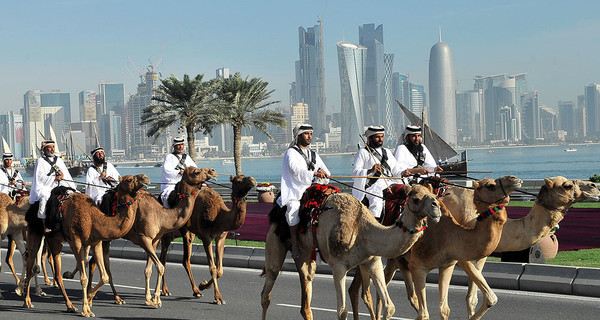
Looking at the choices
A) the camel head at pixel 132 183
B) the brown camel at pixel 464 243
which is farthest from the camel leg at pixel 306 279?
the camel head at pixel 132 183

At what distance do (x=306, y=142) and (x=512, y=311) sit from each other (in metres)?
4.01

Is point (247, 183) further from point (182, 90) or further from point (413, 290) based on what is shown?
point (182, 90)

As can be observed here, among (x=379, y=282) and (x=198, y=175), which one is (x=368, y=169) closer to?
(x=379, y=282)

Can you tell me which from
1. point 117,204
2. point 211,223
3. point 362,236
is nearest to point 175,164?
point 211,223

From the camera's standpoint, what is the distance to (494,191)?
9508mm

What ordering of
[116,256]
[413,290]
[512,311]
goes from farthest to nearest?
[116,256] < [512,311] < [413,290]

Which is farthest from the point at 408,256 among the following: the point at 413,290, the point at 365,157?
the point at 365,157

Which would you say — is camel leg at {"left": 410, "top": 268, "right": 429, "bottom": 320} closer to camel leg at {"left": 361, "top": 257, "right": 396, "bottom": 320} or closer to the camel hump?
camel leg at {"left": 361, "top": 257, "right": 396, "bottom": 320}

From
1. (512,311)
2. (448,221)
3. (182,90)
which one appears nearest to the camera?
(448,221)

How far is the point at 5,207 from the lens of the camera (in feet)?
51.8

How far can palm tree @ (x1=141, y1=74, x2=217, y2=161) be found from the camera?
5316cm

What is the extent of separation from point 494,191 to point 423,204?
124 centimetres

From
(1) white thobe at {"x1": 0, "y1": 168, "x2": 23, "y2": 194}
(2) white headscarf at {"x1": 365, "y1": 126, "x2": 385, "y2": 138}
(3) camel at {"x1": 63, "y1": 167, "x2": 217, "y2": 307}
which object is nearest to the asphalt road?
(3) camel at {"x1": 63, "y1": 167, "x2": 217, "y2": 307}

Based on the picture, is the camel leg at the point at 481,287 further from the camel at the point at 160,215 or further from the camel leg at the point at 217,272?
the camel at the point at 160,215
